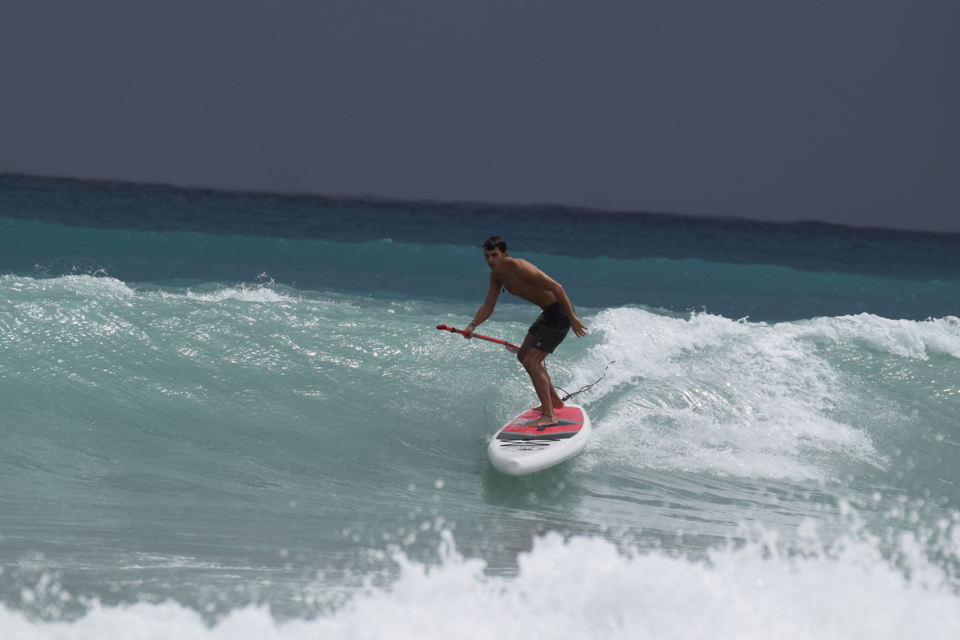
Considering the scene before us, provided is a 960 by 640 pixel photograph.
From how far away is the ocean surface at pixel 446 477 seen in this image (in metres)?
3.38

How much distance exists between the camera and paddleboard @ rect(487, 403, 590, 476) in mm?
4918

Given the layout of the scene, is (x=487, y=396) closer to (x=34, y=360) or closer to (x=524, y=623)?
(x=524, y=623)

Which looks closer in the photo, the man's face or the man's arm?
the man's face

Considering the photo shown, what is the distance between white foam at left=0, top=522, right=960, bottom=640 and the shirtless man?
169 centimetres

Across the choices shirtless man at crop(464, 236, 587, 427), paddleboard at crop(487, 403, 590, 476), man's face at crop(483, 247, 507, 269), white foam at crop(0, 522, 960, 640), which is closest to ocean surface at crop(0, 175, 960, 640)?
white foam at crop(0, 522, 960, 640)

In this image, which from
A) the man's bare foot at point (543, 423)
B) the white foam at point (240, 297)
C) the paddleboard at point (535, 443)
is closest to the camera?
the paddleboard at point (535, 443)

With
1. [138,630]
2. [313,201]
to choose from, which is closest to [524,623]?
[138,630]

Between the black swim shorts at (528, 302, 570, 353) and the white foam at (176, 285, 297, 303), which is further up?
the black swim shorts at (528, 302, 570, 353)

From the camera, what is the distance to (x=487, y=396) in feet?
21.5

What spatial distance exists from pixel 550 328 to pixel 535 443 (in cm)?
83

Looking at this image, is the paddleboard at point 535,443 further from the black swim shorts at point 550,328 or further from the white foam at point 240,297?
the white foam at point 240,297

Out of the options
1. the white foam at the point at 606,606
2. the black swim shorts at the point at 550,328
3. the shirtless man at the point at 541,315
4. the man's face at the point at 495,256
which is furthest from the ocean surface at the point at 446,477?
the man's face at the point at 495,256

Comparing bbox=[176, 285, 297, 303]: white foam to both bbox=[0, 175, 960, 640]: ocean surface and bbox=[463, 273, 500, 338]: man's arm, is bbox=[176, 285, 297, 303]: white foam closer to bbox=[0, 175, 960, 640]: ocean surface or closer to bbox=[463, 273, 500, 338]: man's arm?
bbox=[0, 175, 960, 640]: ocean surface

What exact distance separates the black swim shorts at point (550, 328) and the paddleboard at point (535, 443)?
60cm
